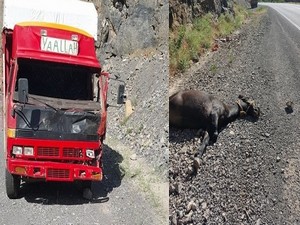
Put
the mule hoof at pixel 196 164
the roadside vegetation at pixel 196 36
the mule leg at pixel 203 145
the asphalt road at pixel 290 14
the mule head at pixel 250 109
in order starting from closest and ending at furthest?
1. the mule hoof at pixel 196 164
2. the mule leg at pixel 203 145
3. the mule head at pixel 250 109
4. the roadside vegetation at pixel 196 36
5. the asphalt road at pixel 290 14

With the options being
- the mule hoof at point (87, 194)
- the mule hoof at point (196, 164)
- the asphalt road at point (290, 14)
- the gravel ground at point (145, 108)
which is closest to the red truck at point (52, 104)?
the mule hoof at point (87, 194)

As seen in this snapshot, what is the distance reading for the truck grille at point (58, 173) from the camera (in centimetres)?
1039

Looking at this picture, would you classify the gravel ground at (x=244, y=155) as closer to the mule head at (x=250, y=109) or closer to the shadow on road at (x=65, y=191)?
the mule head at (x=250, y=109)

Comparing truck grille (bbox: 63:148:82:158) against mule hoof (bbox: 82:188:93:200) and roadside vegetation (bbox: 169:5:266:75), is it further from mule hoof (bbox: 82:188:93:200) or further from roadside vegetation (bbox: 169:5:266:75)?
roadside vegetation (bbox: 169:5:266:75)

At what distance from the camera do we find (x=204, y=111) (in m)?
11.1

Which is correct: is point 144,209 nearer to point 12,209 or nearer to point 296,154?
point 12,209

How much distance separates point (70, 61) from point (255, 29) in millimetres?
9445

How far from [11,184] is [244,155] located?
203 inches

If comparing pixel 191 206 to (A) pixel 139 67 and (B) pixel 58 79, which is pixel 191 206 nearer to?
(B) pixel 58 79

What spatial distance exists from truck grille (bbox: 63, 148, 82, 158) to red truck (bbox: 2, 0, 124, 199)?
22mm

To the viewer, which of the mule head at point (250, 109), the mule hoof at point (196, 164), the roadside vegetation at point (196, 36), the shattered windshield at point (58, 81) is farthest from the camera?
the roadside vegetation at point (196, 36)

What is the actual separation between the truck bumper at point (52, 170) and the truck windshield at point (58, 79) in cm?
166

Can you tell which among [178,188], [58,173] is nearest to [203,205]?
[178,188]

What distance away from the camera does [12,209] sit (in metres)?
10.2
